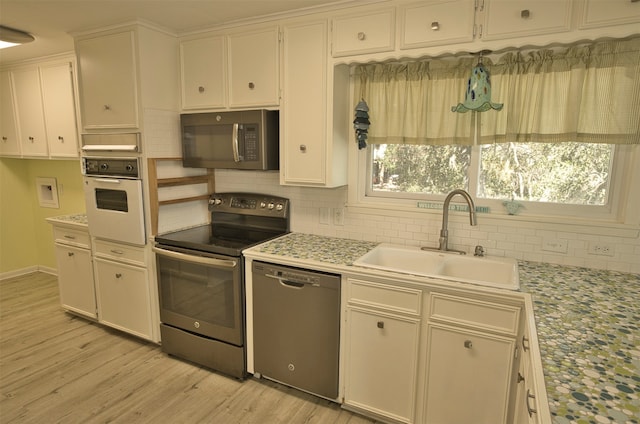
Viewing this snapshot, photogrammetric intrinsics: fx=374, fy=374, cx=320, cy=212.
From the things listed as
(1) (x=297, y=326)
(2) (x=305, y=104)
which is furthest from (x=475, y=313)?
(2) (x=305, y=104)

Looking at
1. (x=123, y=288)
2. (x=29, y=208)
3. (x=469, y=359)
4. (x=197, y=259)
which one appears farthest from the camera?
(x=29, y=208)

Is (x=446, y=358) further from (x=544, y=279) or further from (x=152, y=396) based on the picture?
→ (x=152, y=396)

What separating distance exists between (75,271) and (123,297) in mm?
682

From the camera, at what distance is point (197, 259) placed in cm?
252

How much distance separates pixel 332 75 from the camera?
235 centimetres

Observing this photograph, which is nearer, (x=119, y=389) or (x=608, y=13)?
(x=608, y=13)

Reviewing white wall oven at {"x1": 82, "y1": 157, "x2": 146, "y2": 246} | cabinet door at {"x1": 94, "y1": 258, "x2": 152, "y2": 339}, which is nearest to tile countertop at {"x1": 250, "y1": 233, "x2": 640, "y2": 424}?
white wall oven at {"x1": 82, "y1": 157, "x2": 146, "y2": 246}

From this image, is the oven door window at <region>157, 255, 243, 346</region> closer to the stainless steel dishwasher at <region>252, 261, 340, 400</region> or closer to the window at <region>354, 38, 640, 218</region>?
the stainless steel dishwasher at <region>252, 261, 340, 400</region>

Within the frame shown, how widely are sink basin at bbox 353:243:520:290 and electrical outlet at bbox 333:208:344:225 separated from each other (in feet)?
1.26

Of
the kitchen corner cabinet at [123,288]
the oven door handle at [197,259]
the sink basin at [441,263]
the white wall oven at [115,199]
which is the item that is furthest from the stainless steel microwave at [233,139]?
the sink basin at [441,263]

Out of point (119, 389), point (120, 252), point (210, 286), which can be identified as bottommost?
point (119, 389)

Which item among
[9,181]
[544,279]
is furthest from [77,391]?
[9,181]

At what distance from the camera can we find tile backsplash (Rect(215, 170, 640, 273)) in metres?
2.08

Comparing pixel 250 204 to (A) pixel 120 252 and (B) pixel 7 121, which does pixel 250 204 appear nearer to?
(A) pixel 120 252
